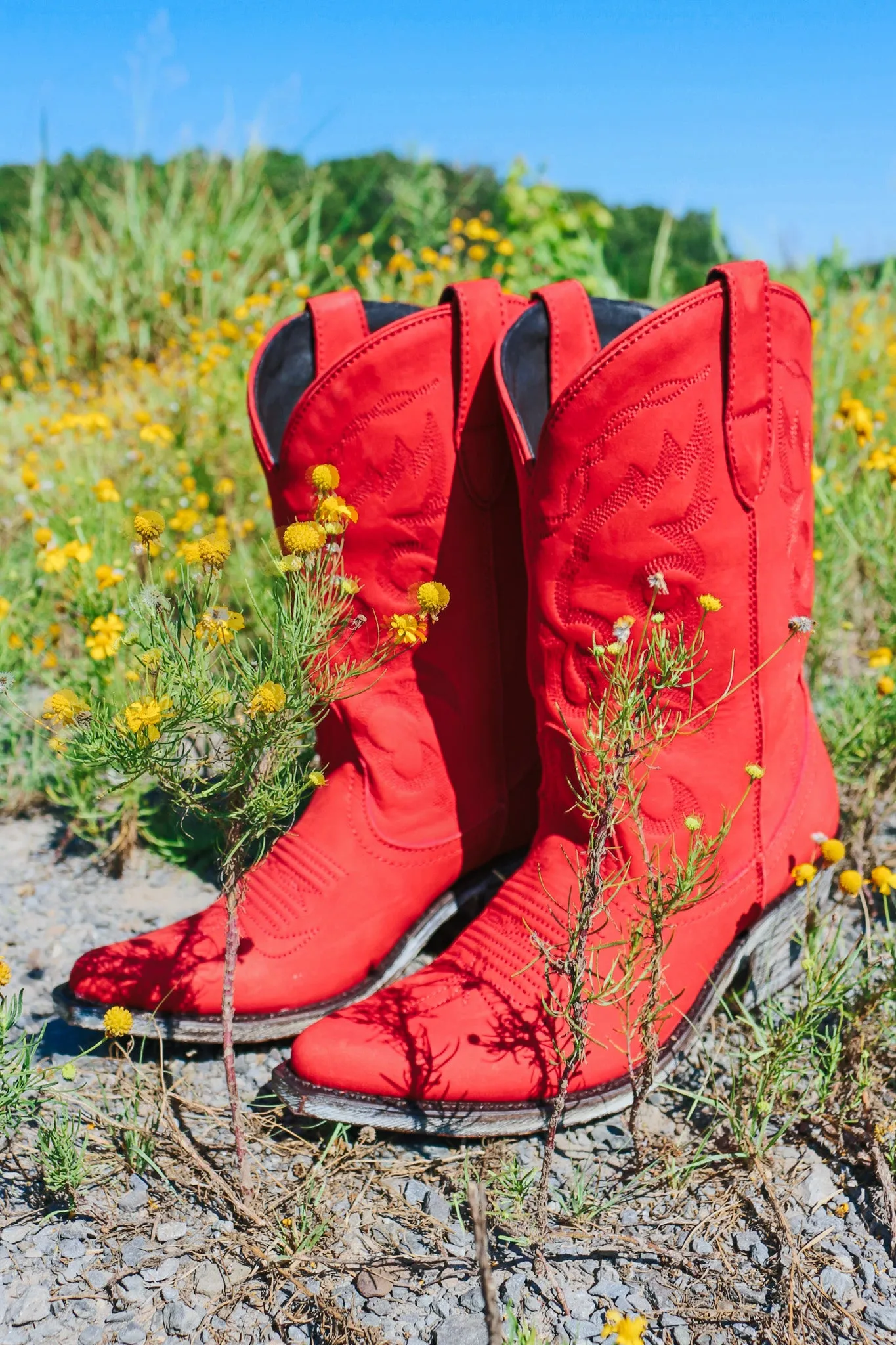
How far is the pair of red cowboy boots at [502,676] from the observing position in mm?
1415

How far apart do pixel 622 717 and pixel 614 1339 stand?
0.71 metres

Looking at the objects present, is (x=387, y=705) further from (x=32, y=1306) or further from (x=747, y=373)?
(x=32, y=1306)

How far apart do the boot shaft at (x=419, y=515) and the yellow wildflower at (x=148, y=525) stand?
42 cm

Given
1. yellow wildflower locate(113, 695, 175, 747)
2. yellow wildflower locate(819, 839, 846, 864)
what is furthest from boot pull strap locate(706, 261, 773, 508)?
yellow wildflower locate(113, 695, 175, 747)

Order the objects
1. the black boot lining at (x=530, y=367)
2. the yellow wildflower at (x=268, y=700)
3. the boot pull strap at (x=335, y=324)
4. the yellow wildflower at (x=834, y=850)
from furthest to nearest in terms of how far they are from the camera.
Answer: the boot pull strap at (x=335, y=324)
the black boot lining at (x=530, y=367)
the yellow wildflower at (x=834, y=850)
the yellow wildflower at (x=268, y=700)

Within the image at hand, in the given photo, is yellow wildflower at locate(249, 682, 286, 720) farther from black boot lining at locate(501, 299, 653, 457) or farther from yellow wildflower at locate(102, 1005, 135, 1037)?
black boot lining at locate(501, 299, 653, 457)

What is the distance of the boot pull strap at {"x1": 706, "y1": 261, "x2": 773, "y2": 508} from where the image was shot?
137 cm

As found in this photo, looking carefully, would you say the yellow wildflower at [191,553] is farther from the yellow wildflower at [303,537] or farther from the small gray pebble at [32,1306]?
the small gray pebble at [32,1306]

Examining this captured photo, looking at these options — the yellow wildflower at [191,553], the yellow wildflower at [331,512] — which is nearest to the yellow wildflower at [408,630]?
the yellow wildflower at [331,512]

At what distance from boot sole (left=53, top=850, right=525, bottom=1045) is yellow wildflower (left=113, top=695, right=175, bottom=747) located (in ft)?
1.83

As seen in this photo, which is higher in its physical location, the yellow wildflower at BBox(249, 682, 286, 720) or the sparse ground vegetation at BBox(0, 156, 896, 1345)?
the yellow wildflower at BBox(249, 682, 286, 720)

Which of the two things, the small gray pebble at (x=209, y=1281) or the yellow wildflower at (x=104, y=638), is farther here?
the yellow wildflower at (x=104, y=638)

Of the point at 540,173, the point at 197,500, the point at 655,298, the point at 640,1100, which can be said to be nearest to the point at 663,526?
the point at 640,1100

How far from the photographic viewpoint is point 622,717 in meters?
1.12
